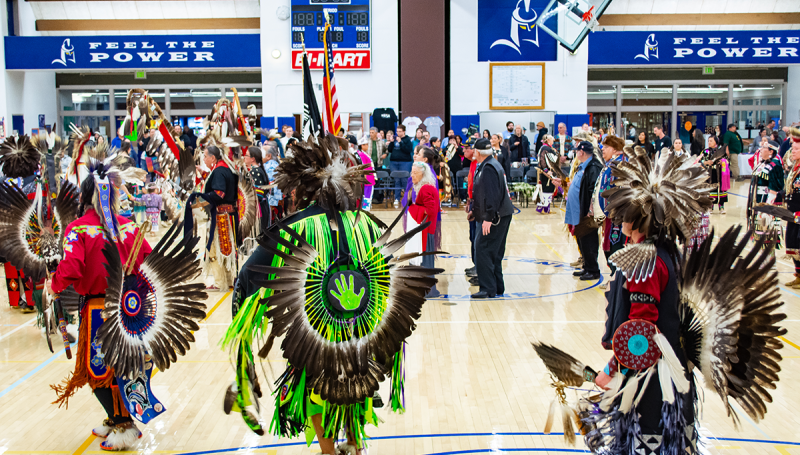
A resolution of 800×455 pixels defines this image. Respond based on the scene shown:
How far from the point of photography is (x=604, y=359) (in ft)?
15.6

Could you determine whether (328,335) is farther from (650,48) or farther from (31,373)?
(650,48)

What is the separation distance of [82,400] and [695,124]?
19830 mm

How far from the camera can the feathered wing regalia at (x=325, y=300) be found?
8.72 feet

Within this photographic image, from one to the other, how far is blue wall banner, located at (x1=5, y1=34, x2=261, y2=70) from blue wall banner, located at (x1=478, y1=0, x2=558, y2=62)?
5789 millimetres

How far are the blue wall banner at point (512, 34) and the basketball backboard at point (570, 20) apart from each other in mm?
216

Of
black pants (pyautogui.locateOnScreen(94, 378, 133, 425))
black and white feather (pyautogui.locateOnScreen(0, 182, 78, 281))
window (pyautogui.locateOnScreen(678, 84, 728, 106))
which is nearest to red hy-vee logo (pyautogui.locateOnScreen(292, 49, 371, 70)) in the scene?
window (pyautogui.locateOnScreen(678, 84, 728, 106))

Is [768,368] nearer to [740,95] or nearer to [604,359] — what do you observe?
[604,359]

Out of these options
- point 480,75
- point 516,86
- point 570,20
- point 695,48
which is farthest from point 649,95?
point 480,75

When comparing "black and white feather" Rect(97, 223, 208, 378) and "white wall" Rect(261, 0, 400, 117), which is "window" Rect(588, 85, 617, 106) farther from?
"black and white feather" Rect(97, 223, 208, 378)

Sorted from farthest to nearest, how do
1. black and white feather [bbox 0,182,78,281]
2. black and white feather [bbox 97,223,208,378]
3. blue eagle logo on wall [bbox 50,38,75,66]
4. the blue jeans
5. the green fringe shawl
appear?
blue eagle logo on wall [bbox 50,38,75,66] < the blue jeans < black and white feather [bbox 0,182,78,281] < black and white feather [bbox 97,223,208,378] < the green fringe shawl

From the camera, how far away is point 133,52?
59.0 ft

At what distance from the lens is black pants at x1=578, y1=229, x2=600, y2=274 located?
7129 millimetres

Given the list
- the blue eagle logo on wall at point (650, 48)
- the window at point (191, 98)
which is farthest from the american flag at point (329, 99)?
the window at point (191, 98)

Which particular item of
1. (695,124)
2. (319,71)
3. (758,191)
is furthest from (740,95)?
(758,191)
